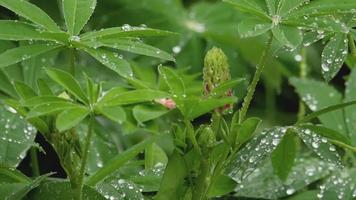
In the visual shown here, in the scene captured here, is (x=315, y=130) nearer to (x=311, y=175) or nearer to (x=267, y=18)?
(x=267, y=18)

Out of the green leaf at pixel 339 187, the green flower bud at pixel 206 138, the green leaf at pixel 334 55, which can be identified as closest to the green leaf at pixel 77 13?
the green flower bud at pixel 206 138

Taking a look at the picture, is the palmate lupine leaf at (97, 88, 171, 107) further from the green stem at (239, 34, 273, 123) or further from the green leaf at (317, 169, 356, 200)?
the green leaf at (317, 169, 356, 200)

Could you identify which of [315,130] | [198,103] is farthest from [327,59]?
[198,103]

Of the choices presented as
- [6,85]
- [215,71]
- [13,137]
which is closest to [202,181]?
[215,71]

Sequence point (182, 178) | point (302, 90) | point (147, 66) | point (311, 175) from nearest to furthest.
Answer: point (182, 178)
point (311, 175)
point (302, 90)
point (147, 66)

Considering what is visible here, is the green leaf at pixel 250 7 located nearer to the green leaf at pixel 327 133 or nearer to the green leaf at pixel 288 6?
the green leaf at pixel 288 6

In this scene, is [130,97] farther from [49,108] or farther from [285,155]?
[285,155]

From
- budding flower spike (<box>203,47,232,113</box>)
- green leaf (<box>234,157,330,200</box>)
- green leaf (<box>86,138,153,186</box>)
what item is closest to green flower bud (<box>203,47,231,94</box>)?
budding flower spike (<box>203,47,232,113</box>)
